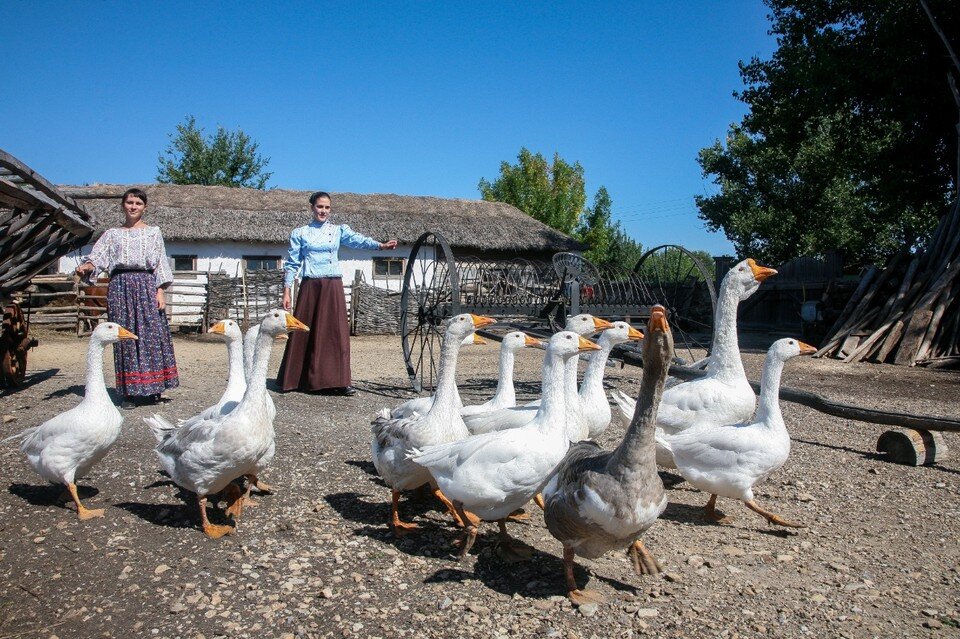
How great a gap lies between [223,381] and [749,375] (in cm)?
820

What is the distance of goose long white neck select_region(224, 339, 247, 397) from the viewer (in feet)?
15.9

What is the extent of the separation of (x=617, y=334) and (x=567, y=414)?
1093mm

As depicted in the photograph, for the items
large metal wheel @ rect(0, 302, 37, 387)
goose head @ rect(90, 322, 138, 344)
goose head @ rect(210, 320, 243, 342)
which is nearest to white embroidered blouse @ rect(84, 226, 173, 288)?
goose head @ rect(210, 320, 243, 342)

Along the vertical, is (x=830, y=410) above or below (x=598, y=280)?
below

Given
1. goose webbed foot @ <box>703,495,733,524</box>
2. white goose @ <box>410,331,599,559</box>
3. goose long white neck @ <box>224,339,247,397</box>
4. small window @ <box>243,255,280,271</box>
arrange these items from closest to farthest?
white goose @ <box>410,331,599,559</box>
goose webbed foot @ <box>703,495,733,524</box>
goose long white neck @ <box>224,339,247,397</box>
small window @ <box>243,255,280,271</box>

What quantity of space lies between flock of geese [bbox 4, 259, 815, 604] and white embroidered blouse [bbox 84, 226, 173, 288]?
88.5 inches

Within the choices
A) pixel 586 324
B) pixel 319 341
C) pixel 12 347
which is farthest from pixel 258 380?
pixel 12 347

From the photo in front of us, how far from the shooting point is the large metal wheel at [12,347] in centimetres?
834

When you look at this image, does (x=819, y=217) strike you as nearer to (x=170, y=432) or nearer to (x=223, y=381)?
(x=223, y=381)

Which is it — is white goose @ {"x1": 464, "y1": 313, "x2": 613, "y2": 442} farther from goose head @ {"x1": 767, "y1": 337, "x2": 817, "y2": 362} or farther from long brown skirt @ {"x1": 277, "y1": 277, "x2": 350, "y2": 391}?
long brown skirt @ {"x1": 277, "y1": 277, "x2": 350, "y2": 391}

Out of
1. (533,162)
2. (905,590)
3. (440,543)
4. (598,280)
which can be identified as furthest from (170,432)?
(533,162)

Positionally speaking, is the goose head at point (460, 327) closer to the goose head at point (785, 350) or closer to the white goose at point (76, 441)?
the goose head at point (785, 350)

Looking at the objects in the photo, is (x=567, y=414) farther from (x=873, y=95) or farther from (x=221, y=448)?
(x=873, y=95)

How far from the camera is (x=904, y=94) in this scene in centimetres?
1445
